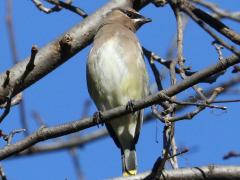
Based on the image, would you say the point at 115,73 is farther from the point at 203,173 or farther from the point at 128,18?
the point at 203,173

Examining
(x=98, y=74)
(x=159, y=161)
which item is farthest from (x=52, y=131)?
(x=98, y=74)

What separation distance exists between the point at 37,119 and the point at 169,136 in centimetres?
159

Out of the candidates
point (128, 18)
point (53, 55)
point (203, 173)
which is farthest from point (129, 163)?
point (128, 18)

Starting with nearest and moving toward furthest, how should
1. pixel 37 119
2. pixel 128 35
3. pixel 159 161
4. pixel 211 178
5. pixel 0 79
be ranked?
pixel 159 161
pixel 211 178
pixel 0 79
pixel 37 119
pixel 128 35

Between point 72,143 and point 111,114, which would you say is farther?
point 72,143

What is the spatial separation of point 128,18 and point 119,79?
1045mm

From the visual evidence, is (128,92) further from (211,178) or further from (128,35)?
(211,178)

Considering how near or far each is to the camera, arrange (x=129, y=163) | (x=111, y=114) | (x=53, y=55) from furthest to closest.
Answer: (x=129, y=163)
(x=53, y=55)
(x=111, y=114)

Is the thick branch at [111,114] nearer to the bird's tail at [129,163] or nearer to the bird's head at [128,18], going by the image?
the bird's tail at [129,163]

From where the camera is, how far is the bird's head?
515 cm

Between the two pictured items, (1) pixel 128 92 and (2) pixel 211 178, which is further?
(1) pixel 128 92

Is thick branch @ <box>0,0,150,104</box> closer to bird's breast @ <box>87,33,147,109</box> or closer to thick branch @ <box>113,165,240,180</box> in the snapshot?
bird's breast @ <box>87,33,147,109</box>

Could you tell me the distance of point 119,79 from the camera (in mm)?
5113

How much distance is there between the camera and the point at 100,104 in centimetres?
523
